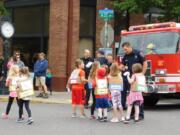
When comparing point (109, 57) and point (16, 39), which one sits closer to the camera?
point (109, 57)

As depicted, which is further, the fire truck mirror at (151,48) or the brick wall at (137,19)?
the brick wall at (137,19)

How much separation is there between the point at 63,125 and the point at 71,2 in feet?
46.2

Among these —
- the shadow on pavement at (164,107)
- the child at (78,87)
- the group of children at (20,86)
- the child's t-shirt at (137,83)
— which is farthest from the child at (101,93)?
the shadow on pavement at (164,107)

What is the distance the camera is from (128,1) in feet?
85.6

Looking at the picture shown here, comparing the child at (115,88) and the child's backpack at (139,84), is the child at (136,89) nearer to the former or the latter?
the child's backpack at (139,84)

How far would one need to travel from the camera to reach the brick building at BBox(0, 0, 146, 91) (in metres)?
27.8

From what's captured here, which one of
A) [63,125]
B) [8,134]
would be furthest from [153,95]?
[8,134]

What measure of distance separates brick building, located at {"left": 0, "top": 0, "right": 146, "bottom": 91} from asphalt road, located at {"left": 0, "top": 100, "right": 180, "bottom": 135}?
32.4 feet

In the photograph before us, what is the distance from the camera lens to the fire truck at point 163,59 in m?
18.5

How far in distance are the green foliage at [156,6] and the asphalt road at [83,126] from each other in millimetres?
7969

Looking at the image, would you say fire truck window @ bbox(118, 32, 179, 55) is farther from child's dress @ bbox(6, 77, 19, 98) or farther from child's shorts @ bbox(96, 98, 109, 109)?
child's dress @ bbox(6, 77, 19, 98)

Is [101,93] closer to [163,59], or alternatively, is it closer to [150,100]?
[163,59]

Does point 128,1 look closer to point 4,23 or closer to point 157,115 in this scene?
point 4,23

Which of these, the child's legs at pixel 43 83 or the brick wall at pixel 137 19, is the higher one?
the brick wall at pixel 137 19
